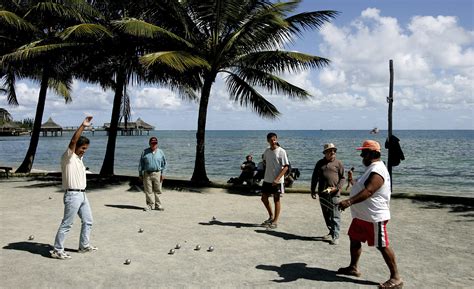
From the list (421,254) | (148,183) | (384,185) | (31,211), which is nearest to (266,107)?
(148,183)

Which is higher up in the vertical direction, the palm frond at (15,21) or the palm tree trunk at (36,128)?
the palm frond at (15,21)

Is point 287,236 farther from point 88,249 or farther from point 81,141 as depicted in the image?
point 81,141

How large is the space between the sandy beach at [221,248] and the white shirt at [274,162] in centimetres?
107

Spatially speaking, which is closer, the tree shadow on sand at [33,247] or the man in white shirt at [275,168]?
the tree shadow on sand at [33,247]

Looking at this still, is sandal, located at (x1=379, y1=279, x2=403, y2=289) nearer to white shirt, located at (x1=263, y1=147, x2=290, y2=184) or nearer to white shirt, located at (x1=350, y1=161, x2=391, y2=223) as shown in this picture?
white shirt, located at (x1=350, y1=161, x2=391, y2=223)

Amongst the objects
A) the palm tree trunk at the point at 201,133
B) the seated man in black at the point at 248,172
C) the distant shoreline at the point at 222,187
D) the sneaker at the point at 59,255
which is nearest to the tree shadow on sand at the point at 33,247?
the sneaker at the point at 59,255

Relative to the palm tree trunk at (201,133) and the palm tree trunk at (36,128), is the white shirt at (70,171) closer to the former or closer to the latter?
the palm tree trunk at (201,133)

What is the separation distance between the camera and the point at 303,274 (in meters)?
5.72

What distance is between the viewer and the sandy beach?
5496mm

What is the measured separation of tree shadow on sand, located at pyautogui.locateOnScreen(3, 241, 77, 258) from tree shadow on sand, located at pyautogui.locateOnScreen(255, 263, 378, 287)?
10.9 ft

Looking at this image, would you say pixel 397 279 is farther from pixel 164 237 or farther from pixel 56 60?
pixel 56 60

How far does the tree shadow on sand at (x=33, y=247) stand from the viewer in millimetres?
6672

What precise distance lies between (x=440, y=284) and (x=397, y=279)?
0.71m

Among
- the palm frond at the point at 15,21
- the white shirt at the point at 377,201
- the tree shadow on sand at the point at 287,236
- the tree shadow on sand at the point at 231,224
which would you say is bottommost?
the tree shadow on sand at the point at 231,224
